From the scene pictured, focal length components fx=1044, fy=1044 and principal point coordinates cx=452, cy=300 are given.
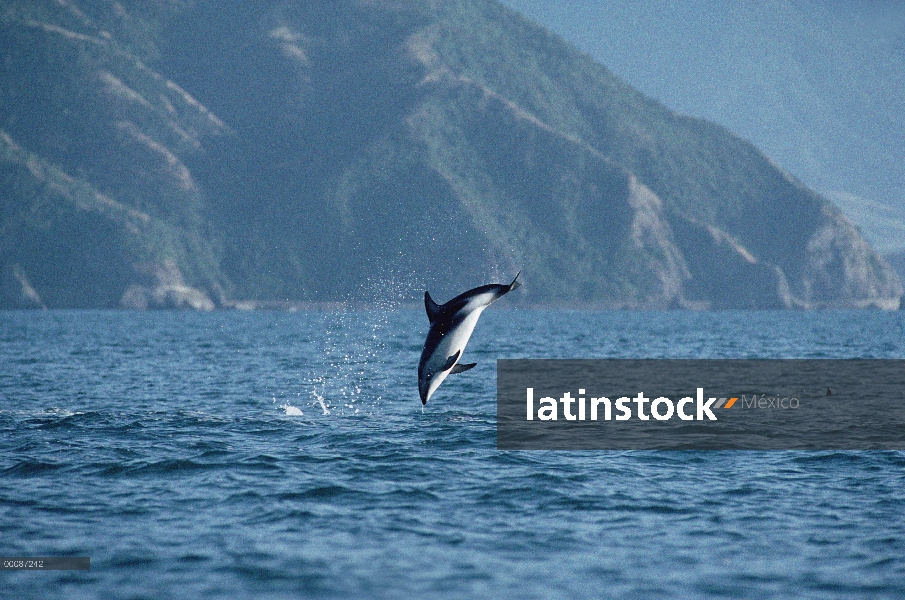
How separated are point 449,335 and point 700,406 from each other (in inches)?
730

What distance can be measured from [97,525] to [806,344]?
3106 inches

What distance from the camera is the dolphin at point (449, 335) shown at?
2195cm

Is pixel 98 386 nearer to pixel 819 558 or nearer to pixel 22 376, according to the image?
pixel 22 376

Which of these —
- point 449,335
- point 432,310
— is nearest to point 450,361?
point 449,335

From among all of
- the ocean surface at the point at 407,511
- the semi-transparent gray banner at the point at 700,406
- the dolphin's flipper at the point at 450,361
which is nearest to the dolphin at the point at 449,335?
the dolphin's flipper at the point at 450,361

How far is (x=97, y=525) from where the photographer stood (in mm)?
17641

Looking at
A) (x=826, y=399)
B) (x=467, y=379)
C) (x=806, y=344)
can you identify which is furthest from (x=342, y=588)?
(x=806, y=344)

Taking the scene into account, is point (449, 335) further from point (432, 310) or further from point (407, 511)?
point (407, 511)

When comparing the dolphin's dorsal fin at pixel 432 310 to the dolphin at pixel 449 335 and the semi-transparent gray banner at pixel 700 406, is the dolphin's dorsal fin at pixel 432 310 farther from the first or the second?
the semi-transparent gray banner at pixel 700 406

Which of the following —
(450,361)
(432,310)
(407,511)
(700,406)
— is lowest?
(407,511)

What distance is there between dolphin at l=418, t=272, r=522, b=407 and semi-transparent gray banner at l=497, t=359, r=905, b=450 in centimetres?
476

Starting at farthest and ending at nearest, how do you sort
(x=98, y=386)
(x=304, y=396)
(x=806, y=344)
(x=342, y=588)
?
(x=806, y=344) → (x=98, y=386) → (x=304, y=396) → (x=342, y=588)

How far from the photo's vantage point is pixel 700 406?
37844 millimetres

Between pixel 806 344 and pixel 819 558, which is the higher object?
pixel 806 344
